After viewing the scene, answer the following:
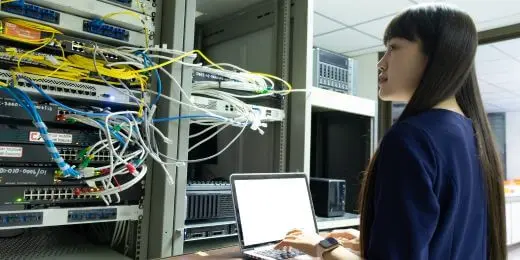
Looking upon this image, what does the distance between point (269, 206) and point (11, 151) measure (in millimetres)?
702

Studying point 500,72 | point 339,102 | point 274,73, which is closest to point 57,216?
point 274,73

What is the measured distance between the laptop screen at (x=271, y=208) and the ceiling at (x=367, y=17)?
78.6 inches

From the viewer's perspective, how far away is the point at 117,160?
1007 mm

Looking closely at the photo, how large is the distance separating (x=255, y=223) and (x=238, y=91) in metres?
0.51

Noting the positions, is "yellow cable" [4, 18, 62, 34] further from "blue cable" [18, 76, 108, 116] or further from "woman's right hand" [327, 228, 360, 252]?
"woman's right hand" [327, 228, 360, 252]

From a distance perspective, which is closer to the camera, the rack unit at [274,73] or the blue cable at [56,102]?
the blue cable at [56,102]

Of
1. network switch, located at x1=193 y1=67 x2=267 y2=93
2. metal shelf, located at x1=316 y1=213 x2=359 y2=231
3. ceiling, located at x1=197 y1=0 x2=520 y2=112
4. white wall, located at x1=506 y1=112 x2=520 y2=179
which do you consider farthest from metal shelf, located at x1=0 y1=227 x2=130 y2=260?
white wall, located at x1=506 y1=112 x2=520 y2=179

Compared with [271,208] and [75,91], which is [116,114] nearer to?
[75,91]

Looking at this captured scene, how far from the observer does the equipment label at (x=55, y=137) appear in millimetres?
958

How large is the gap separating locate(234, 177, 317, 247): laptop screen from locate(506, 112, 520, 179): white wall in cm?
818

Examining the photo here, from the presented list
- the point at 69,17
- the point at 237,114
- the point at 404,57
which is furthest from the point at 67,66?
the point at 404,57

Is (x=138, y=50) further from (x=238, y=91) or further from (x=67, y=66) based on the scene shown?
(x=238, y=91)

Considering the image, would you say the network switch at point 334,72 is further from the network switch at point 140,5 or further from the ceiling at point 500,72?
the ceiling at point 500,72

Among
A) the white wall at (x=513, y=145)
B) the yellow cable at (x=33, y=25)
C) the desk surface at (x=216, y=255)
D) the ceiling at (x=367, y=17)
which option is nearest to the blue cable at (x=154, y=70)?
the yellow cable at (x=33, y=25)
